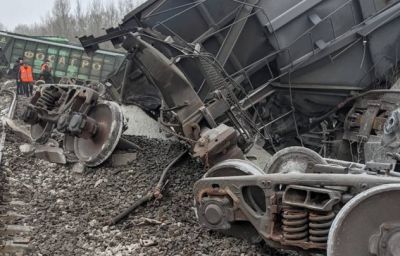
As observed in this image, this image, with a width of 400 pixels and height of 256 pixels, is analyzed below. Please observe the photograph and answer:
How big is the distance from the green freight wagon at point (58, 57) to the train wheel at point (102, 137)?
13125 mm

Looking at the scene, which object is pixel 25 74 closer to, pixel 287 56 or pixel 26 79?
pixel 26 79

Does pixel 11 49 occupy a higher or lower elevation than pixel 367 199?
higher

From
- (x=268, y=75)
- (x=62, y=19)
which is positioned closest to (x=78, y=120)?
(x=268, y=75)

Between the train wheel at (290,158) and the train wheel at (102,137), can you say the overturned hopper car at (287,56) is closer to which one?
the train wheel at (102,137)

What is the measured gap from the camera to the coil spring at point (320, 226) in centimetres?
299

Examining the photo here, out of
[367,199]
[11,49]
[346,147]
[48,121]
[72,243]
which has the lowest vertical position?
[346,147]

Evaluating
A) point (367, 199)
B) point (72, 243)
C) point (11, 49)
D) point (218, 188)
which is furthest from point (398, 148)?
point (11, 49)

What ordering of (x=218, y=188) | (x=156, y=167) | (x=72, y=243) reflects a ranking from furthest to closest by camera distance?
(x=156, y=167)
(x=72, y=243)
(x=218, y=188)

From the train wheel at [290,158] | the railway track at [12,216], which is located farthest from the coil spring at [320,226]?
the railway track at [12,216]

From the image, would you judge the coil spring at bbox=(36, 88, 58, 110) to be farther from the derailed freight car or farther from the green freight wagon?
the green freight wagon

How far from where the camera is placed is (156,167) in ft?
18.9

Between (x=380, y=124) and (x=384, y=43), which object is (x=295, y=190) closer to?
(x=380, y=124)

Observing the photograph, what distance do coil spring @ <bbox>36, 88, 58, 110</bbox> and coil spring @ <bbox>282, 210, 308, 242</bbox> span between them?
415 cm

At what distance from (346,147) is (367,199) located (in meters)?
4.33
